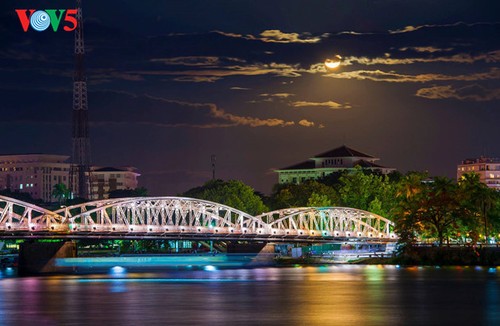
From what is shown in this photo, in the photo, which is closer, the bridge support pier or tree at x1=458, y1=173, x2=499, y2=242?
the bridge support pier

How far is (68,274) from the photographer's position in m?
142

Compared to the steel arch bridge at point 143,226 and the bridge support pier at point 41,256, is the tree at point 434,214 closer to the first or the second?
the steel arch bridge at point 143,226

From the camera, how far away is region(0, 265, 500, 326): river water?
245 feet

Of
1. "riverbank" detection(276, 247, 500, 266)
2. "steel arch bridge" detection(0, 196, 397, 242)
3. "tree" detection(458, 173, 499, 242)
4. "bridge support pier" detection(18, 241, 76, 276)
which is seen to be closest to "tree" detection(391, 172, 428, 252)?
"riverbank" detection(276, 247, 500, 266)

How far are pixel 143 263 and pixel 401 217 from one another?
55.0m

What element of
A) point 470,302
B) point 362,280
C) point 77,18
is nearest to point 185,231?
point 77,18

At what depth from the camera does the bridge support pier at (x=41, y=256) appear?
144375 millimetres

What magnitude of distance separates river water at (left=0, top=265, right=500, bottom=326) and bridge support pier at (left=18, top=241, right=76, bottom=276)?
46.0 feet

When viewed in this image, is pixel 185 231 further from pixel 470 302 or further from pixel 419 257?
pixel 470 302

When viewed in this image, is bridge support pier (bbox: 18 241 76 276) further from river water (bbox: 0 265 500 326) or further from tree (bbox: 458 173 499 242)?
tree (bbox: 458 173 499 242)

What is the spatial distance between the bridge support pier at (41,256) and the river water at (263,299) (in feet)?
46.0

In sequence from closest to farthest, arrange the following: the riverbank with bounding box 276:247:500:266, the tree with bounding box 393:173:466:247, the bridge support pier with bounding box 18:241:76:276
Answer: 1. the riverbank with bounding box 276:247:500:266
2. the bridge support pier with bounding box 18:241:76:276
3. the tree with bounding box 393:173:466:247

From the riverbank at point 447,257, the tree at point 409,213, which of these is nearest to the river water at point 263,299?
the riverbank at point 447,257

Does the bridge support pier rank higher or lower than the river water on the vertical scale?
higher
